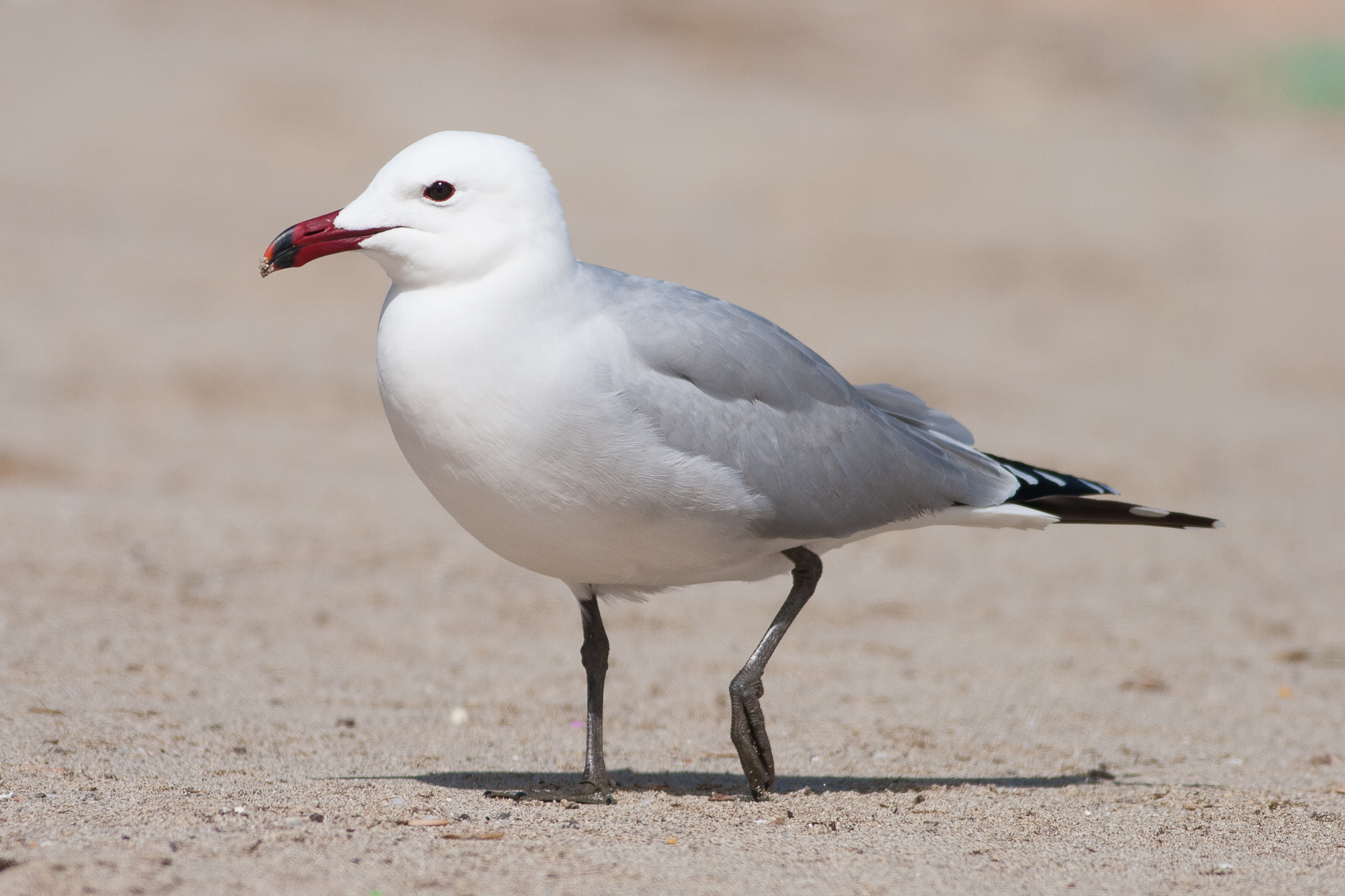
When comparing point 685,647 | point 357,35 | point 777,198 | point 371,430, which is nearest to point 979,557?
point 685,647

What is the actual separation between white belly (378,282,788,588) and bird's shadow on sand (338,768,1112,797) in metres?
0.86

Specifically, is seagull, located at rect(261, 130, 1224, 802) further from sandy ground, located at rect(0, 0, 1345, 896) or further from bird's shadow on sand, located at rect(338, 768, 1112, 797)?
sandy ground, located at rect(0, 0, 1345, 896)

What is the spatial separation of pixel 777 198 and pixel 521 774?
11986mm

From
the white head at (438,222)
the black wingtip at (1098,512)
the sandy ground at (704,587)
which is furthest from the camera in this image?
the black wingtip at (1098,512)

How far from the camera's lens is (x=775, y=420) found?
4.11 metres

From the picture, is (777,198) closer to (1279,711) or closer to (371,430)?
(371,430)

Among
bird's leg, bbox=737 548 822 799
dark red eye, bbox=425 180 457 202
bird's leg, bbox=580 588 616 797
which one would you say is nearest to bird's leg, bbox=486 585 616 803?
bird's leg, bbox=580 588 616 797

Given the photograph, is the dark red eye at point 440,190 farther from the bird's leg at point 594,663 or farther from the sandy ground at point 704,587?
the sandy ground at point 704,587

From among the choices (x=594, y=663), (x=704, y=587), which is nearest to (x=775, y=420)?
(x=594, y=663)

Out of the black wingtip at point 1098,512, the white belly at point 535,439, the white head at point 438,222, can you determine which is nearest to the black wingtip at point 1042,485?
the black wingtip at point 1098,512

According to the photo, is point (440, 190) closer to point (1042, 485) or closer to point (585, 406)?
point (585, 406)

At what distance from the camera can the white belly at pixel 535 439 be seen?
3.59 metres

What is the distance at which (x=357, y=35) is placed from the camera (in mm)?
19531

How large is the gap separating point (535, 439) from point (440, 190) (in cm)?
68
